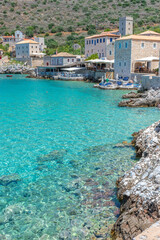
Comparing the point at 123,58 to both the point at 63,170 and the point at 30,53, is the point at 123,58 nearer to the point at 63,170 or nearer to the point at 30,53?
the point at 63,170

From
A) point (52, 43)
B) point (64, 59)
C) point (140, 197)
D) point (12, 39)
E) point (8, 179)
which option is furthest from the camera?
point (12, 39)

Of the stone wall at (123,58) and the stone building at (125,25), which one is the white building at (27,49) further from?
the stone wall at (123,58)

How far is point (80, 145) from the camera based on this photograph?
12.6 meters

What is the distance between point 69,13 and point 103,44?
59.9m

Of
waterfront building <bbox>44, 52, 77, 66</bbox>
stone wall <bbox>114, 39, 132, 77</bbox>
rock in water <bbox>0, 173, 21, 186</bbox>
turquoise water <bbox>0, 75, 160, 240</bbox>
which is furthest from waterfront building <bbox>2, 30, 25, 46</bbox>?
rock in water <bbox>0, 173, 21, 186</bbox>

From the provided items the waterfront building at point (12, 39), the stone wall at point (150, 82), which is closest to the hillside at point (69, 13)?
the waterfront building at point (12, 39)

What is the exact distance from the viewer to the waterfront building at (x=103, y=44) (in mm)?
53062

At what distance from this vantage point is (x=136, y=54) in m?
38.0

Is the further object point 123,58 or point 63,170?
point 123,58

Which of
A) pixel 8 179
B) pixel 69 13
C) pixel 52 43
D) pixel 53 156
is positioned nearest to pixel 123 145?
pixel 53 156

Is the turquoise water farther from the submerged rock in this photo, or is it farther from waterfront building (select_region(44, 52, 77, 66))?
waterfront building (select_region(44, 52, 77, 66))

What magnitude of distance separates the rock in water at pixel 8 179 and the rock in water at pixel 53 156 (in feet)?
5.37

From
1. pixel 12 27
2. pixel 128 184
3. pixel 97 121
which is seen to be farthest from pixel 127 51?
pixel 12 27

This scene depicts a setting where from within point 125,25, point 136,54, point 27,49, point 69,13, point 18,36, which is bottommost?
point 136,54
